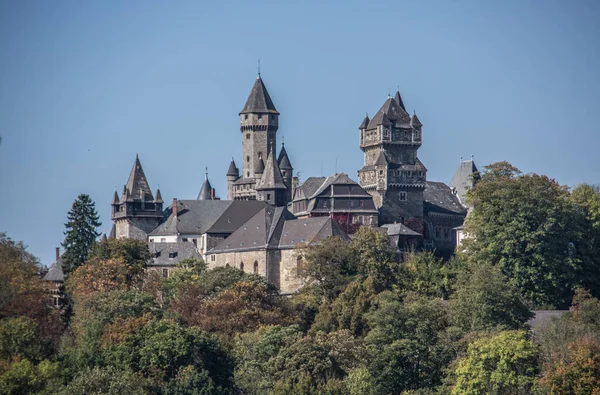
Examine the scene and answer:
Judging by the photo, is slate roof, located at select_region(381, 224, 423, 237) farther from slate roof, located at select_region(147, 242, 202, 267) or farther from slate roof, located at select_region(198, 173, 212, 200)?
slate roof, located at select_region(198, 173, 212, 200)

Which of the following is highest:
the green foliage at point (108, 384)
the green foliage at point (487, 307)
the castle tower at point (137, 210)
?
the castle tower at point (137, 210)

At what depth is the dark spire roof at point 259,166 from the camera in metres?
152

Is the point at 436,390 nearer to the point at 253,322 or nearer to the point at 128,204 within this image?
the point at 253,322

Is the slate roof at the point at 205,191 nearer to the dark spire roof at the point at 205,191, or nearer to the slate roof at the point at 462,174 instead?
the dark spire roof at the point at 205,191

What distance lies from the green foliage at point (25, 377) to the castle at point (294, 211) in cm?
3308

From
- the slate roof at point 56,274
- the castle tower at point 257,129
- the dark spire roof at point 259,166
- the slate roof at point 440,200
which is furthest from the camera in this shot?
the castle tower at point 257,129

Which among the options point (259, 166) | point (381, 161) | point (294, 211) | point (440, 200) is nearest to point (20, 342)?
point (294, 211)

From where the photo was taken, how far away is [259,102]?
156m

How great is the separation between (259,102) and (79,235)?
45.7m

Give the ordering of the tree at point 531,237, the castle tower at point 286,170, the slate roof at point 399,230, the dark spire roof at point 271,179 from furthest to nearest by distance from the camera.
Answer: the castle tower at point 286,170 < the dark spire roof at point 271,179 < the slate roof at point 399,230 < the tree at point 531,237

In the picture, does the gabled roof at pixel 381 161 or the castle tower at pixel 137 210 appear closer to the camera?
the gabled roof at pixel 381 161

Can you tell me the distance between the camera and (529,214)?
332ft

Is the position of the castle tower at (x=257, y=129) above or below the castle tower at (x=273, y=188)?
above

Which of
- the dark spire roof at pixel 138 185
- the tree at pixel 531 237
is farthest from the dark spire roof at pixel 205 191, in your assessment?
the tree at pixel 531 237
